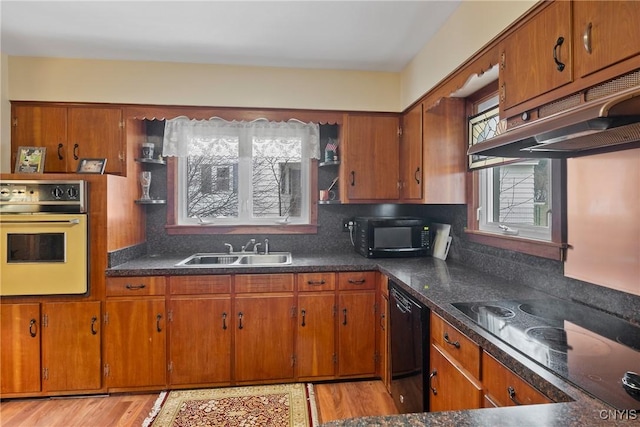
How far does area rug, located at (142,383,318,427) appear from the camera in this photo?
2123 millimetres

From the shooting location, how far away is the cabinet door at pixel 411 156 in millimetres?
2650

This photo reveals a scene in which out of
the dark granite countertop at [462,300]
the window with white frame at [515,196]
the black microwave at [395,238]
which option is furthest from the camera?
the black microwave at [395,238]

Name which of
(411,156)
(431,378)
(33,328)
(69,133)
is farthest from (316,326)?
(69,133)

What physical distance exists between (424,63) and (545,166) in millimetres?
1108

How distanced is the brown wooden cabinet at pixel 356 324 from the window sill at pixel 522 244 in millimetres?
802

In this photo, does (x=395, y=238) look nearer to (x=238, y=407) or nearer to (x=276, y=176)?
(x=276, y=176)

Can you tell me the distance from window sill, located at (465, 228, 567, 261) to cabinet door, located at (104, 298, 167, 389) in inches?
89.1

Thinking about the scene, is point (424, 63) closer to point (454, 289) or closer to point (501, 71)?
point (501, 71)

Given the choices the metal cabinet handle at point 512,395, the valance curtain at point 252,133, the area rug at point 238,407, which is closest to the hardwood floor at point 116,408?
the area rug at point 238,407

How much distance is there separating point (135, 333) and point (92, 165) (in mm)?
1288

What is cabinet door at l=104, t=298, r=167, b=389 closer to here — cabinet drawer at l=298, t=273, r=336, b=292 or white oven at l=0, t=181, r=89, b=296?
white oven at l=0, t=181, r=89, b=296

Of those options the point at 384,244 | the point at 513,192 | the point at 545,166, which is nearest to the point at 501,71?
the point at 545,166

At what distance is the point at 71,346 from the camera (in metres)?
2.38

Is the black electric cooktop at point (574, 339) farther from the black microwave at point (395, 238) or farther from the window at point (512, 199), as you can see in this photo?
the black microwave at point (395, 238)
